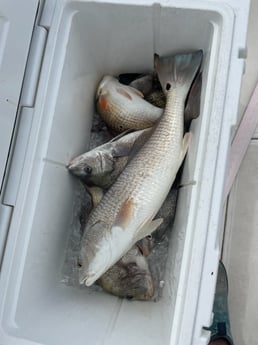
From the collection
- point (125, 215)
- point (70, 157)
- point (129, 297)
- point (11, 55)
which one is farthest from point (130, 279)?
point (11, 55)

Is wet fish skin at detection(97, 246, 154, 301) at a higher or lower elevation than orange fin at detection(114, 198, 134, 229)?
lower

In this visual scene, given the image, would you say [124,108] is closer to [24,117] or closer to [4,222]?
[24,117]

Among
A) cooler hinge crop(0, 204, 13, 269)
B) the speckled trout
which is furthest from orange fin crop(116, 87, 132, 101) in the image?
cooler hinge crop(0, 204, 13, 269)

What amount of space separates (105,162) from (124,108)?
129mm

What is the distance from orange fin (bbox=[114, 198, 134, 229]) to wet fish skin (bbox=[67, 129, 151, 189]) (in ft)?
0.39

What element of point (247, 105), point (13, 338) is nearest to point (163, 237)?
point (13, 338)

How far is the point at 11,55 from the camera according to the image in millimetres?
828

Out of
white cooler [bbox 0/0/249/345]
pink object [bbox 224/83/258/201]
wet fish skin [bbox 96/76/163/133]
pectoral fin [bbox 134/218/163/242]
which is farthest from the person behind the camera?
pink object [bbox 224/83/258/201]

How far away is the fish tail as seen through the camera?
946mm

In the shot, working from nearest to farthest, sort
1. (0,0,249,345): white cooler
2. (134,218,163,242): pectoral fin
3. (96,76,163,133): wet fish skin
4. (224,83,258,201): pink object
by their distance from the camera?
1. (0,0,249,345): white cooler
2. (134,218,163,242): pectoral fin
3. (96,76,163,133): wet fish skin
4. (224,83,258,201): pink object

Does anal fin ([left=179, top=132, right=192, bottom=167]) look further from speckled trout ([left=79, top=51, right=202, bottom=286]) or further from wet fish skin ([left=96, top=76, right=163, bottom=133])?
wet fish skin ([left=96, top=76, right=163, bottom=133])

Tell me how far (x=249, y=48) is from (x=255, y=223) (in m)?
0.47

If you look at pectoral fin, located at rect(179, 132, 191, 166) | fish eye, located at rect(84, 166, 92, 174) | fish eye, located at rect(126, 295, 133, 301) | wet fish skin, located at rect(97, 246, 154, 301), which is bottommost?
fish eye, located at rect(126, 295, 133, 301)

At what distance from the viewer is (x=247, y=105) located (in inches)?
51.0
